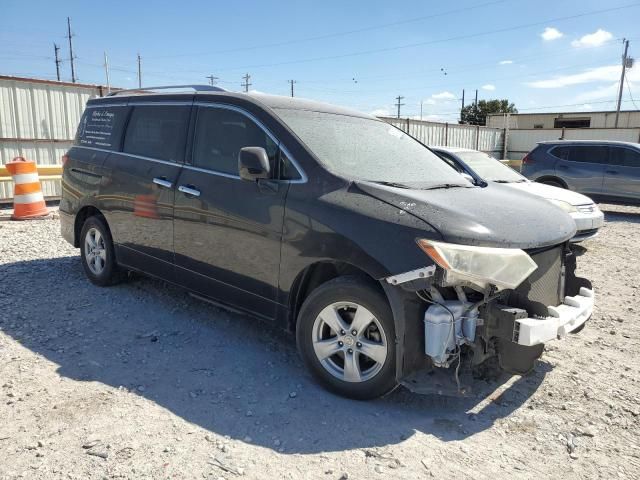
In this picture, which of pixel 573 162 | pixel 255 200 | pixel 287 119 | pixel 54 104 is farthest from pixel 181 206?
pixel 573 162

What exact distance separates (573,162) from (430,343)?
38.3 feet

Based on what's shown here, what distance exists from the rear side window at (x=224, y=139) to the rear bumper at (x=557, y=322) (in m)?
2.01

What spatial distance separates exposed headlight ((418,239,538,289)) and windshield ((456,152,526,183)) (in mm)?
5840

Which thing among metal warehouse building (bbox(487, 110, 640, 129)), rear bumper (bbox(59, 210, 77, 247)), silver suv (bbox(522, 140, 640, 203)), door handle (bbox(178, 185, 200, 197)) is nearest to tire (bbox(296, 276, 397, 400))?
door handle (bbox(178, 185, 200, 197))

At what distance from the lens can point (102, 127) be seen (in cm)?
543

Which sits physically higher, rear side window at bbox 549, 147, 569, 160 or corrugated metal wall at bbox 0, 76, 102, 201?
corrugated metal wall at bbox 0, 76, 102, 201

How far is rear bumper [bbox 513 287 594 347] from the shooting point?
292cm

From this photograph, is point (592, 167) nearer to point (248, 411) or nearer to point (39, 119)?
point (248, 411)

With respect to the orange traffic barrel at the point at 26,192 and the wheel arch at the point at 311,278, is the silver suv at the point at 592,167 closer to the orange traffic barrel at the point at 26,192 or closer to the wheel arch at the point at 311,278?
the wheel arch at the point at 311,278

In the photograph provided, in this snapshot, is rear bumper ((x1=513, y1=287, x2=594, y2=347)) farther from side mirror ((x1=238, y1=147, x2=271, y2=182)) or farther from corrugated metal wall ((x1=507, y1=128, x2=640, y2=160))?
corrugated metal wall ((x1=507, y1=128, x2=640, y2=160))

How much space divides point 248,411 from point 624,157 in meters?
12.4

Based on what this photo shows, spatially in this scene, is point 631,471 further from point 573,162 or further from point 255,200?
point 573,162

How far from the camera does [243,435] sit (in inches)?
116

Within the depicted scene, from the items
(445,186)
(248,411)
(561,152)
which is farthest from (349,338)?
(561,152)
